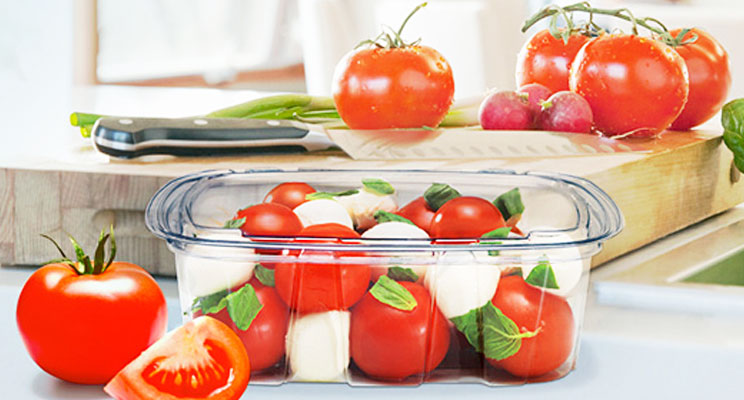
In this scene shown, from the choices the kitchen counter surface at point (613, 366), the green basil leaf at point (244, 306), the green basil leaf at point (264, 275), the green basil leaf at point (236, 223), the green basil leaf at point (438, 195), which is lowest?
the kitchen counter surface at point (613, 366)

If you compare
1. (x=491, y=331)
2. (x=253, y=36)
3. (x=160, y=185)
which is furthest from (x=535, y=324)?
(x=253, y=36)

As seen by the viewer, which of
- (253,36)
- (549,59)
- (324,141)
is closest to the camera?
(324,141)

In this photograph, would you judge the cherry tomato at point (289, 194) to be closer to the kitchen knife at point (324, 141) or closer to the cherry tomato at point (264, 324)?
the cherry tomato at point (264, 324)

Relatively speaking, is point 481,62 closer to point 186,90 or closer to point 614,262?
point 186,90

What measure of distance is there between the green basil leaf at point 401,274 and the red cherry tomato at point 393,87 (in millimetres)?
679

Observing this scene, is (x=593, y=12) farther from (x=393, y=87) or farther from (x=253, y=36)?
(x=253, y=36)

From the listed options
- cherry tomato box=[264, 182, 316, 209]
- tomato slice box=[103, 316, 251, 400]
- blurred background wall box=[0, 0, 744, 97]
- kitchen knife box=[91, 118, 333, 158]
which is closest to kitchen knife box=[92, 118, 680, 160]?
kitchen knife box=[91, 118, 333, 158]

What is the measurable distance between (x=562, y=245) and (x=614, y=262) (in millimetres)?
511

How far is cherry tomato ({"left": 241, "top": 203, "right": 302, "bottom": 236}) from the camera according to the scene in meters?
0.78

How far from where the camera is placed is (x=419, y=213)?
860 mm

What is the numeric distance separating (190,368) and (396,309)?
0.16 metres

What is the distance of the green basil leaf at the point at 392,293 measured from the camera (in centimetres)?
72

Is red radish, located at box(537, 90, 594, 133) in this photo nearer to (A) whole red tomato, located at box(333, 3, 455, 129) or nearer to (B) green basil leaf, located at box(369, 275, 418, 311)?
(A) whole red tomato, located at box(333, 3, 455, 129)

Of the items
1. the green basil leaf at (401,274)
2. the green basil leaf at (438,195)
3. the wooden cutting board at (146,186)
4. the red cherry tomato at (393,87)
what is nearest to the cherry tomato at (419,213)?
the green basil leaf at (438,195)
